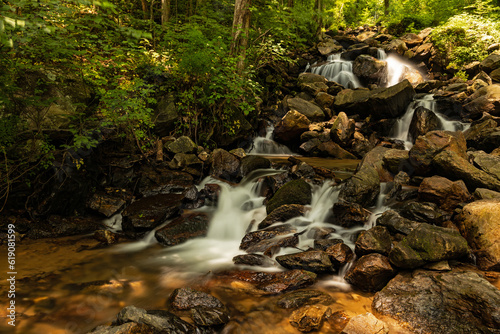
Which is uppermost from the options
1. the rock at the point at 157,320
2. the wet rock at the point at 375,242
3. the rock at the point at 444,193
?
the rock at the point at 444,193

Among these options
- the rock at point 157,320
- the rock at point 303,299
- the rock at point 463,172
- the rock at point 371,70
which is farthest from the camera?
the rock at point 371,70

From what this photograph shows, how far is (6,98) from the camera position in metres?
4.14

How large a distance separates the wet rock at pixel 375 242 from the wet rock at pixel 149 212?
12.6 ft

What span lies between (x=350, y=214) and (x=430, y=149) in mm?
2910

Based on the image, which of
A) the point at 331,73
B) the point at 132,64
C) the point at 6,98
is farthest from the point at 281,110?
the point at 6,98

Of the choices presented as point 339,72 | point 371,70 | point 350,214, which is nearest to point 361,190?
point 350,214

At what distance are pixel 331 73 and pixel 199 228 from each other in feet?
41.3

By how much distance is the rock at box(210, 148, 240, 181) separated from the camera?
7504 mm

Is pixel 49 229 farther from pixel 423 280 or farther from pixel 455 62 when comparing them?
pixel 455 62

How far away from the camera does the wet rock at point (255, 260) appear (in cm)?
431

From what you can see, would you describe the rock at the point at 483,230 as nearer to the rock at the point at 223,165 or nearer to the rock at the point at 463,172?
the rock at the point at 463,172

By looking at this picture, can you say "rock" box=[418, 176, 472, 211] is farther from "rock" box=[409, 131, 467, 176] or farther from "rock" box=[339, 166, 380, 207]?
"rock" box=[409, 131, 467, 176]

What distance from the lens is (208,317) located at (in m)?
3.01

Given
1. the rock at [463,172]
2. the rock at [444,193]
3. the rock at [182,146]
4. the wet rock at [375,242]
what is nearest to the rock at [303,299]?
the wet rock at [375,242]
